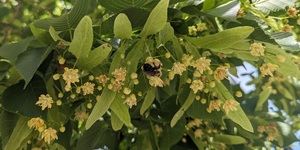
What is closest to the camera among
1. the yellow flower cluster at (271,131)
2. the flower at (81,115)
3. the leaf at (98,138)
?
the flower at (81,115)

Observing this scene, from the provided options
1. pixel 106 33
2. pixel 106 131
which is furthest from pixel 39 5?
pixel 106 33

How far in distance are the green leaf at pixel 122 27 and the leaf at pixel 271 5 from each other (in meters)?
0.25

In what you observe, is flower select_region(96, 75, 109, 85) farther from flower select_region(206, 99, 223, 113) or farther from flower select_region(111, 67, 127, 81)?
flower select_region(206, 99, 223, 113)

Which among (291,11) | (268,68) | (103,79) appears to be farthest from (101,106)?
(291,11)

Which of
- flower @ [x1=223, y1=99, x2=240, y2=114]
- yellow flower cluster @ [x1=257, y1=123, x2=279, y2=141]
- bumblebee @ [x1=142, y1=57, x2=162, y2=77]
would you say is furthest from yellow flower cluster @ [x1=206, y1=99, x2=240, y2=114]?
yellow flower cluster @ [x1=257, y1=123, x2=279, y2=141]

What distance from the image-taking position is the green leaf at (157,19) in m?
0.60

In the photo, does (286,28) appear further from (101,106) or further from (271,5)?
(101,106)

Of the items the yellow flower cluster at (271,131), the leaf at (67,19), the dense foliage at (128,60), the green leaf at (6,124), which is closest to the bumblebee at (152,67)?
the dense foliage at (128,60)

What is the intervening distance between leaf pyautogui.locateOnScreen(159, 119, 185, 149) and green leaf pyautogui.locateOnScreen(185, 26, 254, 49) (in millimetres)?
260

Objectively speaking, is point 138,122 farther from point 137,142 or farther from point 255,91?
point 255,91

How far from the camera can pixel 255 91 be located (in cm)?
131

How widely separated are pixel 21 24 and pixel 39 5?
2.6 inches

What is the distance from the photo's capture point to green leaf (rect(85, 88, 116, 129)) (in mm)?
658

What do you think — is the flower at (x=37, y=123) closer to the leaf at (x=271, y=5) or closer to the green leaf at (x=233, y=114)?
the green leaf at (x=233, y=114)
